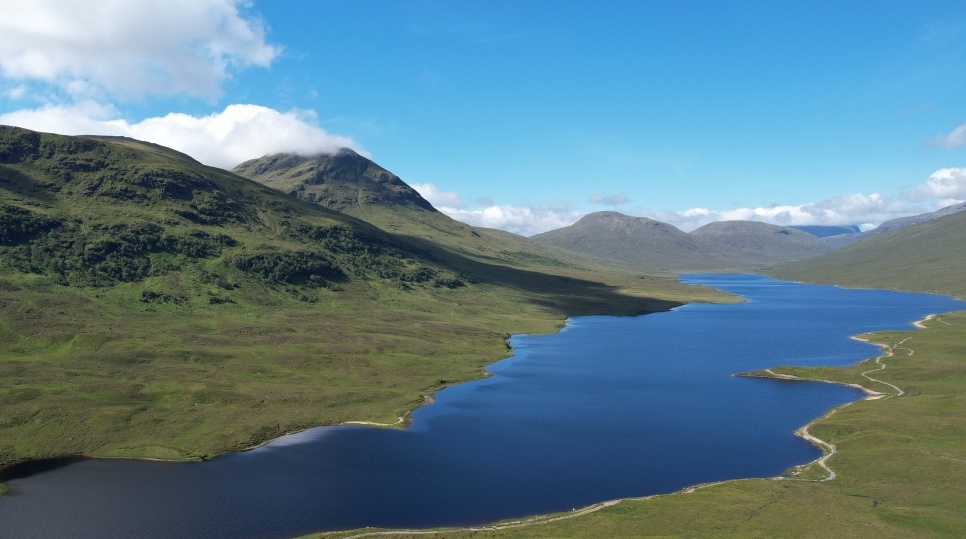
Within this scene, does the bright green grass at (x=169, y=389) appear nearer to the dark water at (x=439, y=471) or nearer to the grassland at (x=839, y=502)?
the dark water at (x=439, y=471)

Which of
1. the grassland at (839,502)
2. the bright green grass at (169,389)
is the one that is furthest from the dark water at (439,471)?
the bright green grass at (169,389)

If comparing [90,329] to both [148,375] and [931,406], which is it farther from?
[931,406]

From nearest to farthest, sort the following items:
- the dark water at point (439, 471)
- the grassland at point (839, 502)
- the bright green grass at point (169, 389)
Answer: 1. the grassland at point (839, 502)
2. the dark water at point (439, 471)
3. the bright green grass at point (169, 389)

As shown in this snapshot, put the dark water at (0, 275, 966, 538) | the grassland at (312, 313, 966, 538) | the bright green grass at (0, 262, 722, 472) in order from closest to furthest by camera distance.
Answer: the grassland at (312, 313, 966, 538) < the dark water at (0, 275, 966, 538) < the bright green grass at (0, 262, 722, 472)

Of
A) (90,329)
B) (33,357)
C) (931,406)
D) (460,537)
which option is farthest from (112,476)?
(931,406)

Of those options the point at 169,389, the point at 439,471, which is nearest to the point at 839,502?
the point at 439,471

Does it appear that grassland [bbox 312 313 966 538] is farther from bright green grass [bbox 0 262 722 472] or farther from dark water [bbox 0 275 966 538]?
bright green grass [bbox 0 262 722 472]

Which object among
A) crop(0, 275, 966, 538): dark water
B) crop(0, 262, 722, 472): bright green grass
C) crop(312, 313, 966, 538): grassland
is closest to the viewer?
crop(312, 313, 966, 538): grassland

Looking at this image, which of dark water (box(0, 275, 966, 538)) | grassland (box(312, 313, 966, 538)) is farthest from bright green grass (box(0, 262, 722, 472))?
grassland (box(312, 313, 966, 538))
